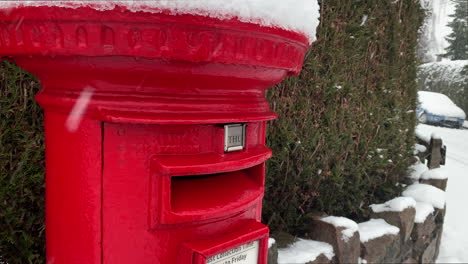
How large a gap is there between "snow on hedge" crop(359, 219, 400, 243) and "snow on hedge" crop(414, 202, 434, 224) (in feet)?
1.38

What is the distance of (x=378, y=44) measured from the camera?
3.61 m

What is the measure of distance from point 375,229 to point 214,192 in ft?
8.06

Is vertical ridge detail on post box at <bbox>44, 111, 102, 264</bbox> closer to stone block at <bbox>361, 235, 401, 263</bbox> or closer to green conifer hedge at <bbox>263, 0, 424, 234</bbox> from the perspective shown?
green conifer hedge at <bbox>263, 0, 424, 234</bbox>

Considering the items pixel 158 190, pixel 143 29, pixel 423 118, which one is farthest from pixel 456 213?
pixel 423 118

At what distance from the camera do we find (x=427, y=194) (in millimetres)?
3869

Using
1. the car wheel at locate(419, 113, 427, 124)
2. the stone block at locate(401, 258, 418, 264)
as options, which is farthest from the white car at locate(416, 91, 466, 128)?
the stone block at locate(401, 258, 418, 264)

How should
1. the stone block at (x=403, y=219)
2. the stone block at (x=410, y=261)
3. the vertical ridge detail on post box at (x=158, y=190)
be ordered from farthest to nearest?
the stone block at (x=410, y=261) → the stone block at (x=403, y=219) → the vertical ridge detail on post box at (x=158, y=190)

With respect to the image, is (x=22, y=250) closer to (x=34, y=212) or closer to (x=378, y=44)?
(x=34, y=212)

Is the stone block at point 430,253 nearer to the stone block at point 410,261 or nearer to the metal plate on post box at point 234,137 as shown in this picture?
the stone block at point 410,261

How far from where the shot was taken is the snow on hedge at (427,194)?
151 inches

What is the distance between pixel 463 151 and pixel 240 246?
11434 millimetres

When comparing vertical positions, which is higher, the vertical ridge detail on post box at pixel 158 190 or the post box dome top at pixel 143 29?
the post box dome top at pixel 143 29

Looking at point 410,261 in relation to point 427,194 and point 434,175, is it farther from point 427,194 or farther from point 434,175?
point 434,175

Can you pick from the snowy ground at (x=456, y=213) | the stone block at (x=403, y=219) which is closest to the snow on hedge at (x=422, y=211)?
the stone block at (x=403, y=219)
